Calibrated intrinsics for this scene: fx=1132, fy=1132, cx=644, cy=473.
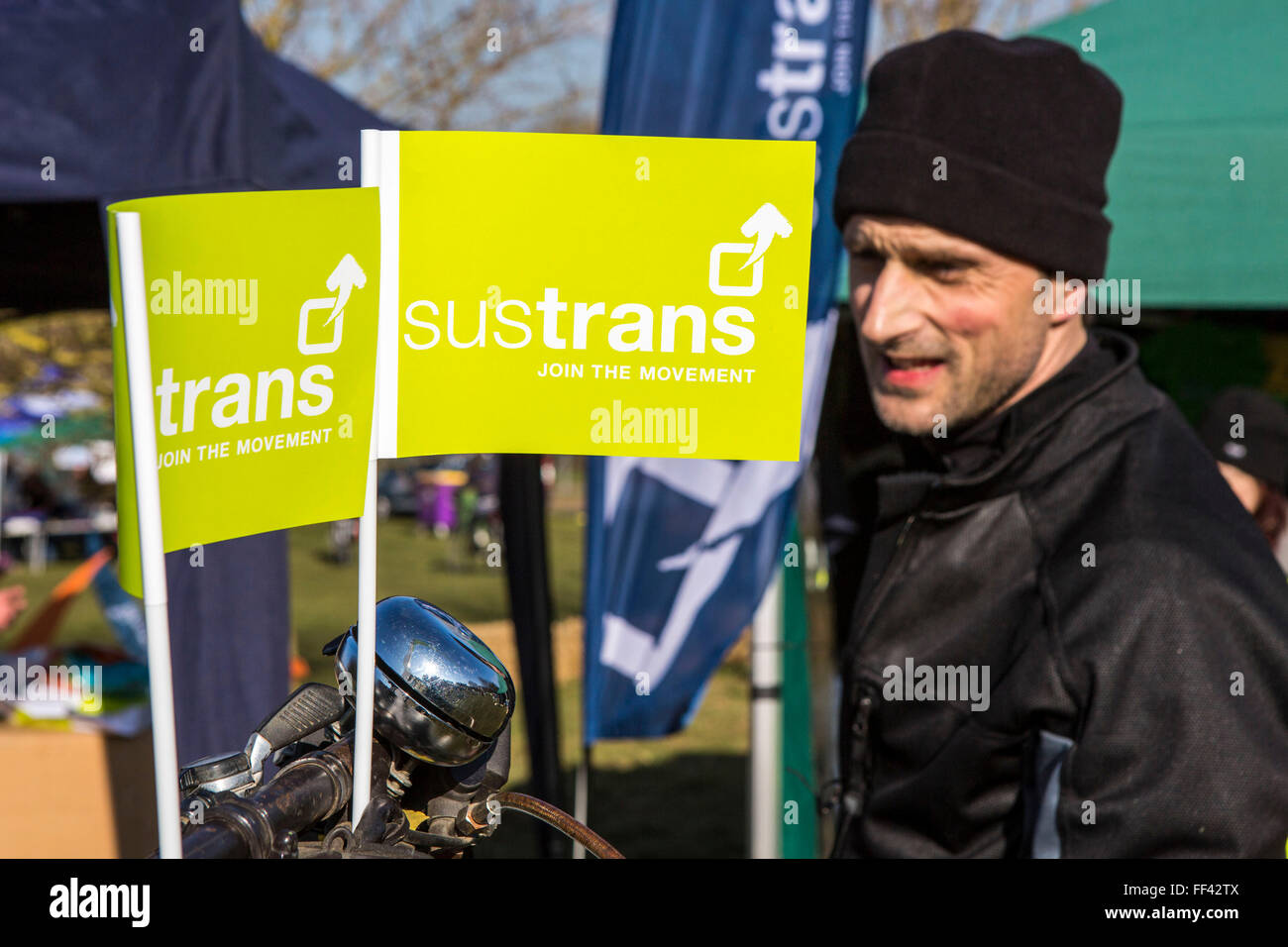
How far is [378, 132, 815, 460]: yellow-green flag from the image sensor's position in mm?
1120

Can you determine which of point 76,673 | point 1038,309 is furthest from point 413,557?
point 1038,309

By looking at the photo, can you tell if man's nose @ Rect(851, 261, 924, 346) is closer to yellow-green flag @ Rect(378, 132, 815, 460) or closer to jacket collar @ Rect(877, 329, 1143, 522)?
jacket collar @ Rect(877, 329, 1143, 522)

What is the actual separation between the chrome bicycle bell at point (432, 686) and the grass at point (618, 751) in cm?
328

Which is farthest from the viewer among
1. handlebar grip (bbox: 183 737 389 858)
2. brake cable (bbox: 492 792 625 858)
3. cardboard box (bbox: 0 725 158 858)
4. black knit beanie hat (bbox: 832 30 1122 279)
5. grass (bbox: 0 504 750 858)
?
grass (bbox: 0 504 750 858)

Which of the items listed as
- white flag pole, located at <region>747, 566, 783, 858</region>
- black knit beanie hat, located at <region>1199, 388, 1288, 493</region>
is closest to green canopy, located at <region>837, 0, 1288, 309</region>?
black knit beanie hat, located at <region>1199, 388, 1288, 493</region>

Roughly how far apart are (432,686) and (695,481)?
203 centimetres

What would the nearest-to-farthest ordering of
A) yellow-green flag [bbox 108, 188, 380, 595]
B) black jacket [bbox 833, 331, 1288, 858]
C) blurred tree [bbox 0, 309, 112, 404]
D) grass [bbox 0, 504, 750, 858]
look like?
1. yellow-green flag [bbox 108, 188, 380, 595]
2. black jacket [bbox 833, 331, 1288, 858]
3. grass [bbox 0, 504, 750, 858]
4. blurred tree [bbox 0, 309, 112, 404]

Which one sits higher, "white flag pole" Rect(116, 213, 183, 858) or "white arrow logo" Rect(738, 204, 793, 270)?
"white arrow logo" Rect(738, 204, 793, 270)

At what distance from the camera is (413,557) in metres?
15.5

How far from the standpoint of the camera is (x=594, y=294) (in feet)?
3.75

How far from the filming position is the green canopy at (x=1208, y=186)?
3.76m

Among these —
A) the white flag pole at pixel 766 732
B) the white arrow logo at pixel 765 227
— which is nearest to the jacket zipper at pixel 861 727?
the white arrow logo at pixel 765 227

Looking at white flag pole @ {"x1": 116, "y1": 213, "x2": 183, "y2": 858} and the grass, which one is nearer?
Result: white flag pole @ {"x1": 116, "y1": 213, "x2": 183, "y2": 858}

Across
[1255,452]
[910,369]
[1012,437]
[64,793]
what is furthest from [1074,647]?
[64,793]
